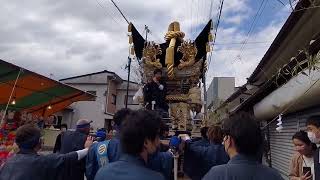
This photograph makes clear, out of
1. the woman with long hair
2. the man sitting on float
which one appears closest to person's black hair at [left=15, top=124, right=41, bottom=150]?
the woman with long hair

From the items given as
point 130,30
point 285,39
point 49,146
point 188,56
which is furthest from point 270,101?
point 49,146

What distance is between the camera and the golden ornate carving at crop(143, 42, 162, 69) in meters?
7.93

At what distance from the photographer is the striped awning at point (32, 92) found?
7211 millimetres

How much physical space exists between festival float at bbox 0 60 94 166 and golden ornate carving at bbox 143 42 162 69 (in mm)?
2522

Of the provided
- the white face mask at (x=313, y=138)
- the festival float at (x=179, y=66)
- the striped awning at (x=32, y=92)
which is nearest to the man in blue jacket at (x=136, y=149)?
the white face mask at (x=313, y=138)

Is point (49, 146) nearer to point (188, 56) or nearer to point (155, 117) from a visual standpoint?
point (188, 56)

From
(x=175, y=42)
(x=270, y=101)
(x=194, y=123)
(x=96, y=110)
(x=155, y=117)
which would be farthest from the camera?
(x=96, y=110)

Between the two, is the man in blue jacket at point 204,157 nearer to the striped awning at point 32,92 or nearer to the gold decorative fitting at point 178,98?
the gold decorative fitting at point 178,98

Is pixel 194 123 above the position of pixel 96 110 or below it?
below

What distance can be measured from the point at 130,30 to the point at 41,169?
5.85 m

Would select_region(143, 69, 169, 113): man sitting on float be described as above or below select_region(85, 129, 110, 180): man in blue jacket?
above

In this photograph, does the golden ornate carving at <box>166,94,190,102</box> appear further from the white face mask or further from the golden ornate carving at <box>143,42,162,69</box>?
the white face mask

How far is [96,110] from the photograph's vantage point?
104ft

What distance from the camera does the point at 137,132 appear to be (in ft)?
7.39
